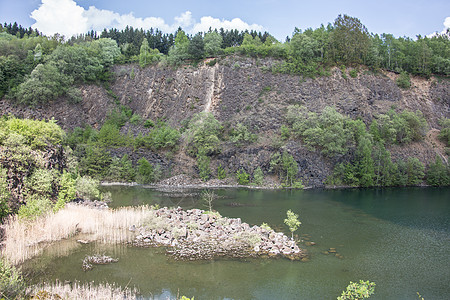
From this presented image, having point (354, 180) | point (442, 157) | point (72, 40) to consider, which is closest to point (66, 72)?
point (72, 40)

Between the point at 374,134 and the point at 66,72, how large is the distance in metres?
65.6

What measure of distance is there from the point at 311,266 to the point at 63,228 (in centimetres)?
1614

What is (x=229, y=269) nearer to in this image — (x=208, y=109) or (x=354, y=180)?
(x=354, y=180)

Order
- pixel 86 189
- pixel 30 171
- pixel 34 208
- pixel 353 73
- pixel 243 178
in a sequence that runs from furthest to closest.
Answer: pixel 353 73, pixel 243 178, pixel 86 189, pixel 30 171, pixel 34 208

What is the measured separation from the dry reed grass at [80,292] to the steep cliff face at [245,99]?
1653 inches

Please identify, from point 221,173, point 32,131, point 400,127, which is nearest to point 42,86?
point 221,173

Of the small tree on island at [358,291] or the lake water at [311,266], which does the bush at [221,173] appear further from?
the small tree on island at [358,291]

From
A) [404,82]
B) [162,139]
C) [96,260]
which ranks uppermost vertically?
[404,82]

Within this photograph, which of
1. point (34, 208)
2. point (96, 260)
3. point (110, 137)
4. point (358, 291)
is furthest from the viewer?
point (110, 137)

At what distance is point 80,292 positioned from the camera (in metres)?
12.5

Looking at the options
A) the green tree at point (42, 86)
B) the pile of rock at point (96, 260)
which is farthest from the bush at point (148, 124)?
the pile of rock at point (96, 260)

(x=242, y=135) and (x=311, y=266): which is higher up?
(x=242, y=135)

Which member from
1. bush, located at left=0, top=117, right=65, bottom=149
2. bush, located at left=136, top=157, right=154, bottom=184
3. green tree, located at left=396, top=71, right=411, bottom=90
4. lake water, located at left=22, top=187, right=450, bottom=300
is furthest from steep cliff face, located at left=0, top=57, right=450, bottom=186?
bush, located at left=0, top=117, right=65, bottom=149

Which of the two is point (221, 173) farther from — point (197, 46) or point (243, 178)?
point (197, 46)
